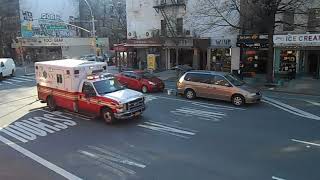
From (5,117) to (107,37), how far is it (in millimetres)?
49117

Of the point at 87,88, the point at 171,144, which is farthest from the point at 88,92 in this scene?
the point at 171,144

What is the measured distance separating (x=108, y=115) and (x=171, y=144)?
13.0 feet

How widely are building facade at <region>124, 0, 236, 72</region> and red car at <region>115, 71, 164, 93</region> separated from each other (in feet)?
33.3

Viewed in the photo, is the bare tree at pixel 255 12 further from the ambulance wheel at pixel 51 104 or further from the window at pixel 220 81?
the ambulance wheel at pixel 51 104

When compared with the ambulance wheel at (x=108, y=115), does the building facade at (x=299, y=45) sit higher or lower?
higher

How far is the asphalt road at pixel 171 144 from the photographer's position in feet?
31.0

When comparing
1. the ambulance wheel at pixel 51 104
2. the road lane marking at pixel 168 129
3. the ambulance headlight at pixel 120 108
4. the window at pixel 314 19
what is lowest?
the road lane marking at pixel 168 129

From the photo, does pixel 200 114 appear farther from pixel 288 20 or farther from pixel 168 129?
pixel 288 20

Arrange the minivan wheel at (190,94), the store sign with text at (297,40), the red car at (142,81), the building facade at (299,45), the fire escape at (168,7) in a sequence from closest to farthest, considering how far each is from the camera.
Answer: the minivan wheel at (190,94) < the red car at (142,81) < the store sign with text at (297,40) < the building facade at (299,45) < the fire escape at (168,7)

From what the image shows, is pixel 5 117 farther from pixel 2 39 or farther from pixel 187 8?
pixel 2 39

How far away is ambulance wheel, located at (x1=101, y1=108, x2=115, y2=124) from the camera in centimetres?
1454

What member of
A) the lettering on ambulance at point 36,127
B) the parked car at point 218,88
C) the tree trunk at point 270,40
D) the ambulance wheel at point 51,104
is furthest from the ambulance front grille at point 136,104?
the tree trunk at point 270,40

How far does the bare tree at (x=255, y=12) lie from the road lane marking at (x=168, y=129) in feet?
43.0

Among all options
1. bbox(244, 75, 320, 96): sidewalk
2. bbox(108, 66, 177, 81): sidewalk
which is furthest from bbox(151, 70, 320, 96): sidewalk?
bbox(108, 66, 177, 81): sidewalk
